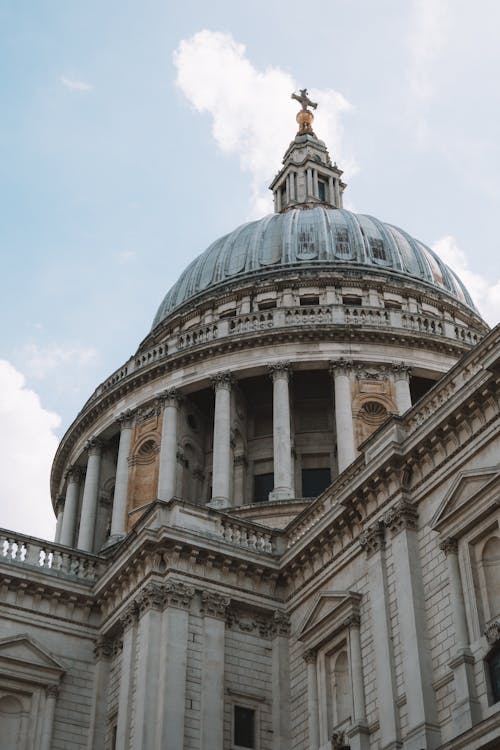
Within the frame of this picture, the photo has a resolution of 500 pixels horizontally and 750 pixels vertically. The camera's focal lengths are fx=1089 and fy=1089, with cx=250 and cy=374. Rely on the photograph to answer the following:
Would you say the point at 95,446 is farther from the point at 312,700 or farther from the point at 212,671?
the point at 312,700

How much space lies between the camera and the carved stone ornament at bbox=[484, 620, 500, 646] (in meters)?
20.0

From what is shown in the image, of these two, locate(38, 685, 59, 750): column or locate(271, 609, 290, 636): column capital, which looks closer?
locate(38, 685, 59, 750): column

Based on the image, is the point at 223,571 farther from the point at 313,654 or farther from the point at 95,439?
the point at 95,439

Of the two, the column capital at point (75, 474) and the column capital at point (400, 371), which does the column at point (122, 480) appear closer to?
the column capital at point (75, 474)

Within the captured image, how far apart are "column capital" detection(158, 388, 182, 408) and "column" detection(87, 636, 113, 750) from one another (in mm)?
15725

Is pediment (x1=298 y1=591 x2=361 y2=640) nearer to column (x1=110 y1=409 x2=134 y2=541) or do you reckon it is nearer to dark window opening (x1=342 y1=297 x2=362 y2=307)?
column (x1=110 y1=409 x2=134 y2=541)

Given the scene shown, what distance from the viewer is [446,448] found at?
23469 millimetres

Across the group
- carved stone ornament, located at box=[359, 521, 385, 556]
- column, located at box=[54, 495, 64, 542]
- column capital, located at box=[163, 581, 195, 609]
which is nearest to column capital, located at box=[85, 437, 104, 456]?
column, located at box=[54, 495, 64, 542]

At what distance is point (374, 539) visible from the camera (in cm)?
2444

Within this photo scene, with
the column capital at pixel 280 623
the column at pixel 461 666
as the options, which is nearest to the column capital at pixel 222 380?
the column capital at pixel 280 623

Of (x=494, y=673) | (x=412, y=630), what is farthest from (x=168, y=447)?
(x=494, y=673)

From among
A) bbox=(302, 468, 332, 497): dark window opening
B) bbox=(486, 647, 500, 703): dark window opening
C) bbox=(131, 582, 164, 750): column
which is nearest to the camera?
bbox=(486, 647, 500, 703): dark window opening

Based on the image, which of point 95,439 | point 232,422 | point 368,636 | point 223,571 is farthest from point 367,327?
point 368,636

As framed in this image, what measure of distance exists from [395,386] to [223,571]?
53.2 ft
